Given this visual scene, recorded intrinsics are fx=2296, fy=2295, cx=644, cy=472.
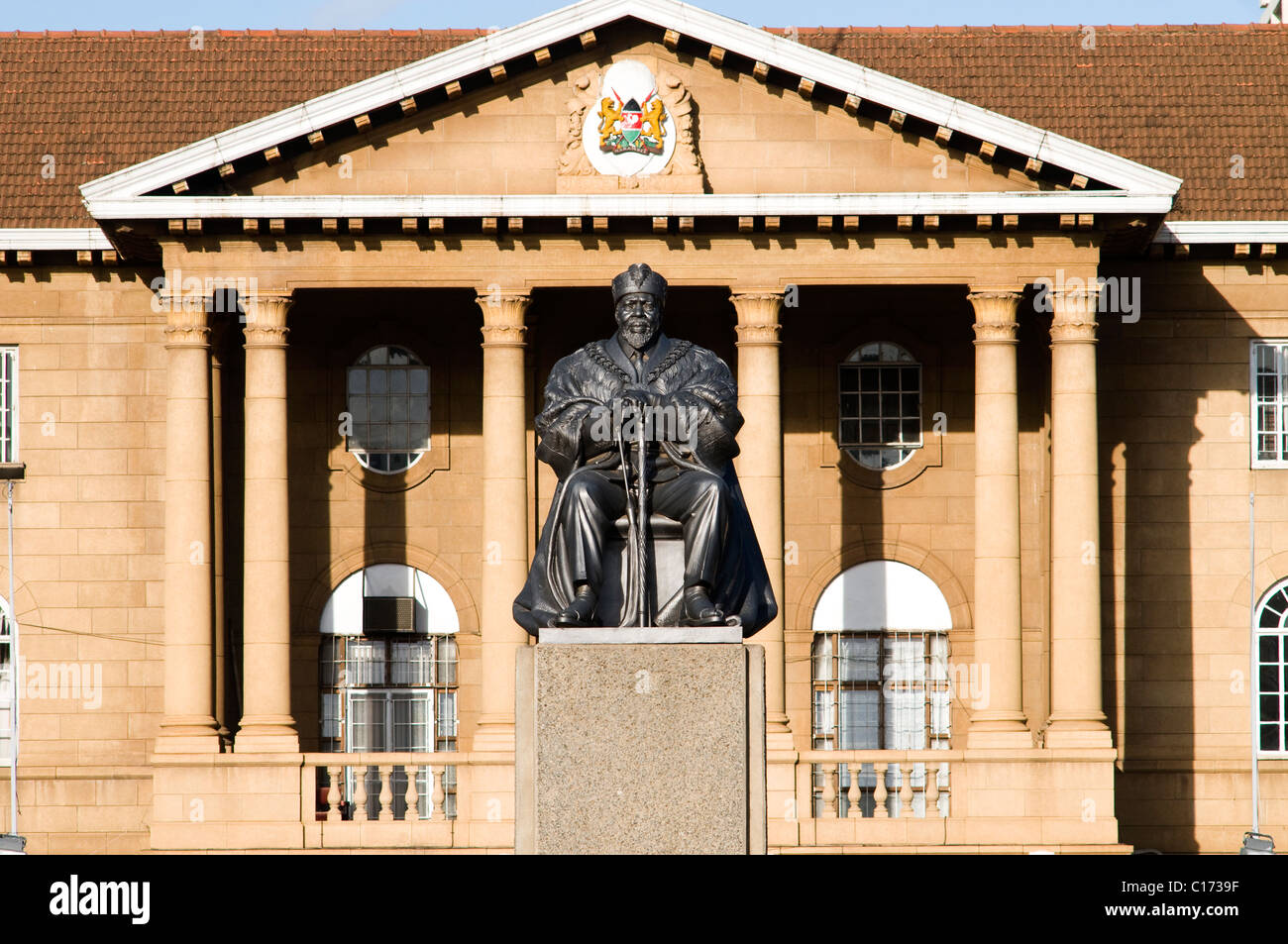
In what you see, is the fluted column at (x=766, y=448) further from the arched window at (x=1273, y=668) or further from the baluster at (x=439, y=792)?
the arched window at (x=1273, y=668)

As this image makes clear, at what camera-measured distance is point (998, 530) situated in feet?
116

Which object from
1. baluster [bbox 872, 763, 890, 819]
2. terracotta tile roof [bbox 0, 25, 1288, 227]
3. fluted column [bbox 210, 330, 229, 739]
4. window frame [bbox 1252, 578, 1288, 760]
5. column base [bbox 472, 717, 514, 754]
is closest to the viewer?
column base [bbox 472, 717, 514, 754]

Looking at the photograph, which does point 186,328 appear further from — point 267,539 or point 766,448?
point 766,448

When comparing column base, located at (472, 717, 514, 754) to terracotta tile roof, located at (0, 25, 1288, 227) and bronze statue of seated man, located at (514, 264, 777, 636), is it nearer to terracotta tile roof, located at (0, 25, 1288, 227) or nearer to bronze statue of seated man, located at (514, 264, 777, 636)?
terracotta tile roof, located at (0, 25, 1288, 227)

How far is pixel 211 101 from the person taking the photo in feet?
137

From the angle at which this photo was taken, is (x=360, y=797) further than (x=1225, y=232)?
No

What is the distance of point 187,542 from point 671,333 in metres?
9.15

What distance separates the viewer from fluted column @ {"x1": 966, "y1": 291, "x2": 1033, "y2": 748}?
3528cm

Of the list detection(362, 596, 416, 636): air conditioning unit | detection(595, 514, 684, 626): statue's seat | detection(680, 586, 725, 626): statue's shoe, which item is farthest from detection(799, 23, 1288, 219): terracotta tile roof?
detection(680, 586, 725, 626): statue's shoe

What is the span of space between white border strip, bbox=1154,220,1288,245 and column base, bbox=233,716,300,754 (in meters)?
16.3

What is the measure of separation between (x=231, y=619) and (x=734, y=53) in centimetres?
1254

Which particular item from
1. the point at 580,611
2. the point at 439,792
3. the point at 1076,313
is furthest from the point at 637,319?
the point at 439,792

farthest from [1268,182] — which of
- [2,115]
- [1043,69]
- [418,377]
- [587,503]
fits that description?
[587,503]

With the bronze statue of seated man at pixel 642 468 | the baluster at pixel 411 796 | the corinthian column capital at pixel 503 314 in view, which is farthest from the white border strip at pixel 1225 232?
the bronze statue of seated man at pixel 642 468
